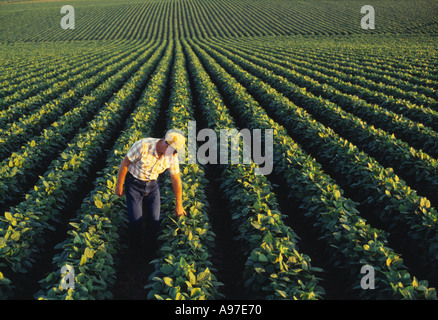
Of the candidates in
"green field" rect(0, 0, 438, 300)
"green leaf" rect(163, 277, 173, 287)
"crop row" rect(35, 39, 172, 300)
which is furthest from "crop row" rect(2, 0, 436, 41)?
"green leaf" rect(163, 277, 173, 287)

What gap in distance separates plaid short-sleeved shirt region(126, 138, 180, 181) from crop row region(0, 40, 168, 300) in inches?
79.5

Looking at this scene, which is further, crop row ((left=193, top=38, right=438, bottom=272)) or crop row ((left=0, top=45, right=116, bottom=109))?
crop row ((left=0, top=45, right=116, bottom=109))

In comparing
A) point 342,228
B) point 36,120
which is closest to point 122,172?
point 342,228

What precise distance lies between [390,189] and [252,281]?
3.41m

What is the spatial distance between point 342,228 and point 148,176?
3.23 meters

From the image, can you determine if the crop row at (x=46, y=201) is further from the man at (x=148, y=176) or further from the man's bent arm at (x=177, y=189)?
the man's bent arm at (x=177, y=189)

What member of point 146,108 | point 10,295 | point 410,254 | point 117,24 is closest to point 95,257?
point 10,295

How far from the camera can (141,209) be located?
446 cm

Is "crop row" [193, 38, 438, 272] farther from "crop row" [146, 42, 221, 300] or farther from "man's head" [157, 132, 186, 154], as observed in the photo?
"man's head" [157, 132, 186, 154]

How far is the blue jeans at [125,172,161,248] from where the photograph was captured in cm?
426

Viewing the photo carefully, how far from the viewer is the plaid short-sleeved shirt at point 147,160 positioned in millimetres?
4027

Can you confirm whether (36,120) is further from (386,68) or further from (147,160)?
(386,68)
